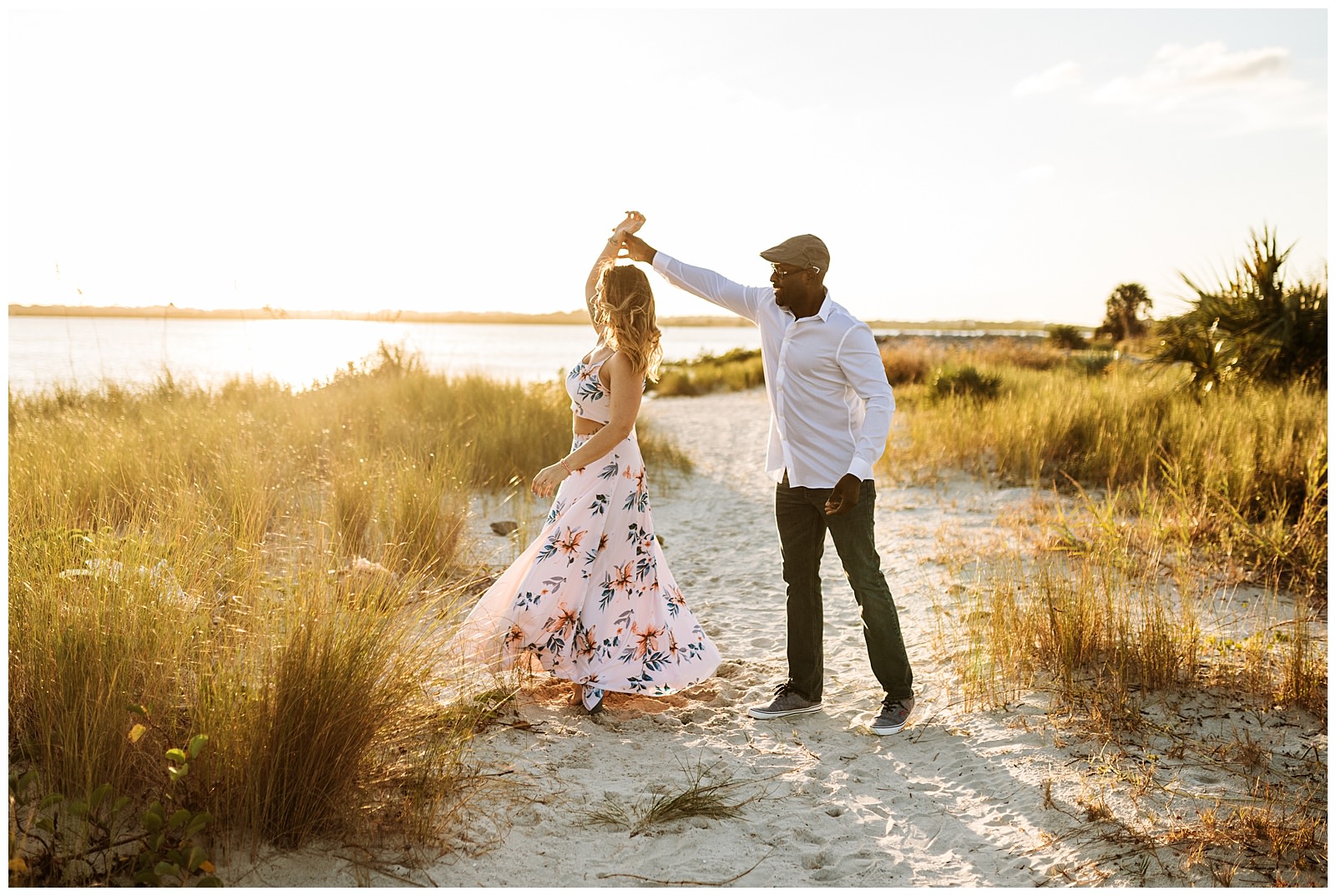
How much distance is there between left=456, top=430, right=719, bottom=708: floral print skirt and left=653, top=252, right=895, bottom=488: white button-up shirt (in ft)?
2.35

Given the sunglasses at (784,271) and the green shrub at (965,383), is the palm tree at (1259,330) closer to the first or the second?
the green shrub at (965,383)

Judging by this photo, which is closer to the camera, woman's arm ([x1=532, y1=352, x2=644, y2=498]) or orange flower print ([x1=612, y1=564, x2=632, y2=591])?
woman's arm ([x1=532, y1=352, x2=644, y2=498])

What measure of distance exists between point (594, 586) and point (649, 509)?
44 centimetres

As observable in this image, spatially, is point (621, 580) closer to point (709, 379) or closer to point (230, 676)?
point (230, 676)

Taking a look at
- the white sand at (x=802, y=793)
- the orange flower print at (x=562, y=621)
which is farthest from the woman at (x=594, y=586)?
the white sand at (x=802, y=793)

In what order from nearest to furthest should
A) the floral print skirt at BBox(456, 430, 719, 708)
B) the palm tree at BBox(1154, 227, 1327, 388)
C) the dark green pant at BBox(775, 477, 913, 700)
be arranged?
1. the dark green pant at BBox(775, 477, 913, 700)
2. the floral print skirt at BBox(456, 430, 719, 708)
3. the palm tree at BBox(1154, 227, 1327, 388)

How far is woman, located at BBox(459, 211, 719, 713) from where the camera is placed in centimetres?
430

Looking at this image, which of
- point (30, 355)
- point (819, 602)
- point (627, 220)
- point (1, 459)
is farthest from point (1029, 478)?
point (30, 355)

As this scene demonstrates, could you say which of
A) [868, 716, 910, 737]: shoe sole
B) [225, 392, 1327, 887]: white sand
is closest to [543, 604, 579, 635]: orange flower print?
[225, 392, 1327, 887]: white sand

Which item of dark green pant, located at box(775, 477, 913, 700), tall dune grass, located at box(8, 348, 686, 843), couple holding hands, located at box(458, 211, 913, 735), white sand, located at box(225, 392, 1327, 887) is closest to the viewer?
tall dune grass, located at box(8, 348, 686, 843)

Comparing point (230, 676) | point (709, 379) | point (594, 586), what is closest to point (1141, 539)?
point (594, 586)

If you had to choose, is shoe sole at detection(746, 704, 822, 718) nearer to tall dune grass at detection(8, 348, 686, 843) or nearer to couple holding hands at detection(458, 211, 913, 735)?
couple holding hands at detection(458, 211, 913, 735)

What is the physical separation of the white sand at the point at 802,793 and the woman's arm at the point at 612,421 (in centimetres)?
108

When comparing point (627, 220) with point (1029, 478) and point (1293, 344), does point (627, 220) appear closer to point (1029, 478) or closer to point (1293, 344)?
point (1029, 478)
